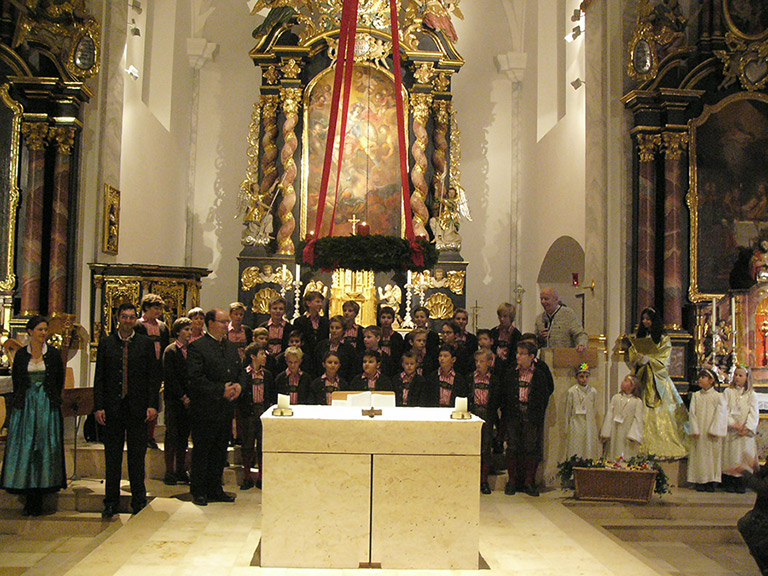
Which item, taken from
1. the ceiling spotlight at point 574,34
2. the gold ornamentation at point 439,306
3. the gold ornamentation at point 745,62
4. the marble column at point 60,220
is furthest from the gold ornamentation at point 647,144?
the marble column at point 60,220

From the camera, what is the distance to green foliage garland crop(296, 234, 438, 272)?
5.07 metres

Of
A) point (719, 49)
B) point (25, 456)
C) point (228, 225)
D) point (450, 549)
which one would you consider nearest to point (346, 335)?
point (25, 456)

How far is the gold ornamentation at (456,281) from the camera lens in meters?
13.5

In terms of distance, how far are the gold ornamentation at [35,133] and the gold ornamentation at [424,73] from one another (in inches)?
254

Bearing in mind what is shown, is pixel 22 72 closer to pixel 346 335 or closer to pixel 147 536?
pixel 346 335

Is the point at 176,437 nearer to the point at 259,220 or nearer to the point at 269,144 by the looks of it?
the point at 259,220

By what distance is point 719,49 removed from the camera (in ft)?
33.7

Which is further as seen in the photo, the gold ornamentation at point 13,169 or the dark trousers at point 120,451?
the gold ornamentation at point 13,169

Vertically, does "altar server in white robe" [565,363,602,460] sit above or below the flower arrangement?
above

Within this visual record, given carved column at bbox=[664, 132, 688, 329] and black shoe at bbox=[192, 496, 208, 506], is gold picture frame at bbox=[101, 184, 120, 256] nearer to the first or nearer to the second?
black shoe at bbox=[192, 496, 208, 506]

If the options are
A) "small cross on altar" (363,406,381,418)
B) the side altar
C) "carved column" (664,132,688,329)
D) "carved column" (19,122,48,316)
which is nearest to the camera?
"small cross on altar" (363,406,381,418)

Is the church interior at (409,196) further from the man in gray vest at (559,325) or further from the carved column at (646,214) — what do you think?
the man in gray vest at (559,325)

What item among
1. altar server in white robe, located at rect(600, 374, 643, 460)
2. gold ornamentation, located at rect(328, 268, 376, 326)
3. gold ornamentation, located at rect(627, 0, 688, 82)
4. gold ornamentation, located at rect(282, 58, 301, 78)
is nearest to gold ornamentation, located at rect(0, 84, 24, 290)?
gold ornamentation, located at rect(328, 268, 376, 326)

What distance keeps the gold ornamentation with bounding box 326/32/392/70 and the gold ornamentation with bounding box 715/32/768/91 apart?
5.53 metres
